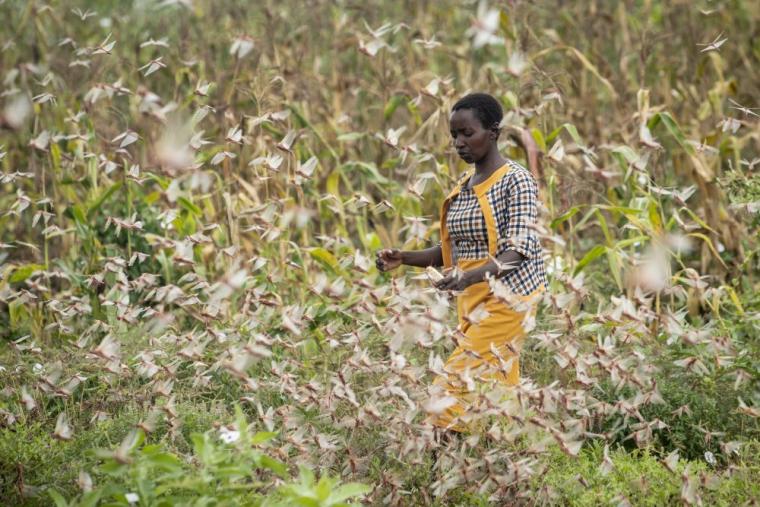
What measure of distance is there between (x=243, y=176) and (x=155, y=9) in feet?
Answer: 10.2

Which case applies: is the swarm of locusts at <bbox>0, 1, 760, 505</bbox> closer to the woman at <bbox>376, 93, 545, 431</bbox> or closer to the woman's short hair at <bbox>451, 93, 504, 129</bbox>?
the woman at <bbox>376, 93, 545, 431</bbox>

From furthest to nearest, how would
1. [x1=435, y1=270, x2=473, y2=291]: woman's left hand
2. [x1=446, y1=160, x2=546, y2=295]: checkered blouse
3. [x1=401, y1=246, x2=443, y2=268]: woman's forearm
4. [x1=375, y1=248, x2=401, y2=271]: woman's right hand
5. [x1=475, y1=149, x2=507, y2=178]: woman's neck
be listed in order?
[x1=401, y1=246, x2=443, y2=268]: woman's forearm → [x1=375, y1=248, x2=401, y2=271]: woman's right hand → [x1=475, y1=149, x2=507, y2=178]: woman's neck → [x1=446, y1=160, x2=546, y2=295]: checkered blouse → [x1=435, y1=270, x2=473, y2=291]: woman's left hand

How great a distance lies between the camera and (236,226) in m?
4.00

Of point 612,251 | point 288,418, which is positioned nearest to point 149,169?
point 288,418

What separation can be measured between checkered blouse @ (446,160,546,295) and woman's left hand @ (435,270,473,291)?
182 mm

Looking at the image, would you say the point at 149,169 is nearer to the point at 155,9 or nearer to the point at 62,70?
the point at 62,70

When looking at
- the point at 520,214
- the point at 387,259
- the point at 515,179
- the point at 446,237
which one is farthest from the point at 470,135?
the point at 387,259

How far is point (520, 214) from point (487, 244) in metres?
0.18

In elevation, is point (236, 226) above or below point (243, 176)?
above

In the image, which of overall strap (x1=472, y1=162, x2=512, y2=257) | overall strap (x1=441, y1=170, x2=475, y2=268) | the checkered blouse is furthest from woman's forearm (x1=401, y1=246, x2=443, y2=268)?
overall strap (x1=472, y1=162, x2=512, y2=257)

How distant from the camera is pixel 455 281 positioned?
277 centimetres

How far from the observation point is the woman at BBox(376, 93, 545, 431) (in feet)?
9.41

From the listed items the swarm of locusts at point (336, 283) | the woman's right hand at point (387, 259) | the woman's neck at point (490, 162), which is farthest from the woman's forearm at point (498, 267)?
the woman's right hand at point (387, 259)

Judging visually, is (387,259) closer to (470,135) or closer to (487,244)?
(487,244)
